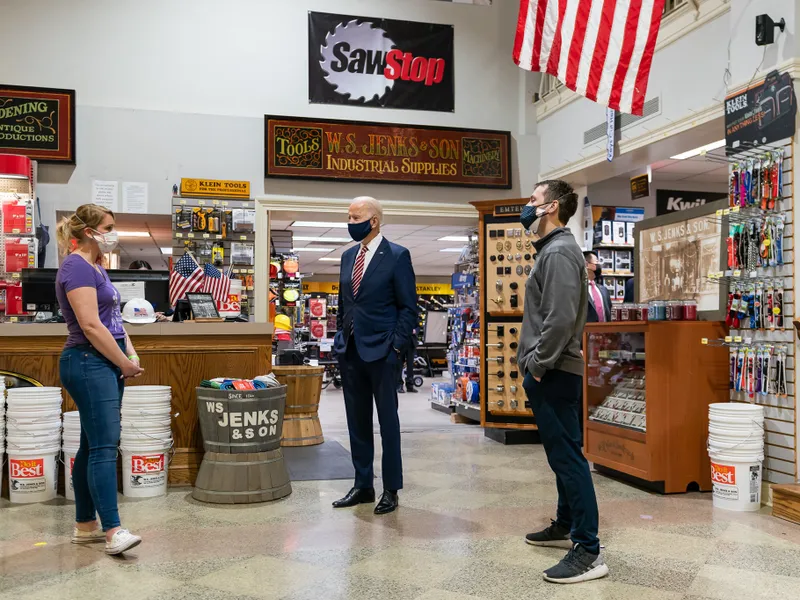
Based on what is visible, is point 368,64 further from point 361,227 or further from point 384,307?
point 384,307

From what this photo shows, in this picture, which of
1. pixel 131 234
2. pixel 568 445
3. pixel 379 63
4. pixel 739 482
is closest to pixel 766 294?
pixel 739 482

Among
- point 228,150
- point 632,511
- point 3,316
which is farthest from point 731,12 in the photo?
point 3,316

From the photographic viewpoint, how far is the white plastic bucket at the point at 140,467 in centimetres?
440

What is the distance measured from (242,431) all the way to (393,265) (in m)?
1.29

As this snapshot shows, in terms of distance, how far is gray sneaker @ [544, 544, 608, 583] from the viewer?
9.63ft

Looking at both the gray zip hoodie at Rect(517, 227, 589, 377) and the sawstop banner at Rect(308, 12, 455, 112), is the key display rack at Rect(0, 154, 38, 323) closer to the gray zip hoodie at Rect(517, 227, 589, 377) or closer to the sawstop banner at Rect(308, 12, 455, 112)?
the sawstop banner at Rect(308, 12, 455, 112)

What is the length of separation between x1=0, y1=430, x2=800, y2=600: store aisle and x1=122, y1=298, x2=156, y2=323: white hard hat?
3.63 feet

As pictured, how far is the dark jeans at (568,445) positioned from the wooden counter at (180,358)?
2389 mm

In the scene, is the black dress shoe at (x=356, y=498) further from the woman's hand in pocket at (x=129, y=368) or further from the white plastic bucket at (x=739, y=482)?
the white plastic bucket at (x=739, y=482)

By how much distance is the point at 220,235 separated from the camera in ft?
23.5

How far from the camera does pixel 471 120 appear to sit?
7988 mm

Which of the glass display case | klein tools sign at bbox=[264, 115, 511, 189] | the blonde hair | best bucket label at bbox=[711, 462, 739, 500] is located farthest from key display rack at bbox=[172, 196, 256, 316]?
best bucket label at bbox=[711, 462, 739, 500]

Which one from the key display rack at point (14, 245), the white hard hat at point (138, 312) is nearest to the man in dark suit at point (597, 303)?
the white hard hat at point (138, 312)

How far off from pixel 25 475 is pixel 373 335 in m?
2.23
